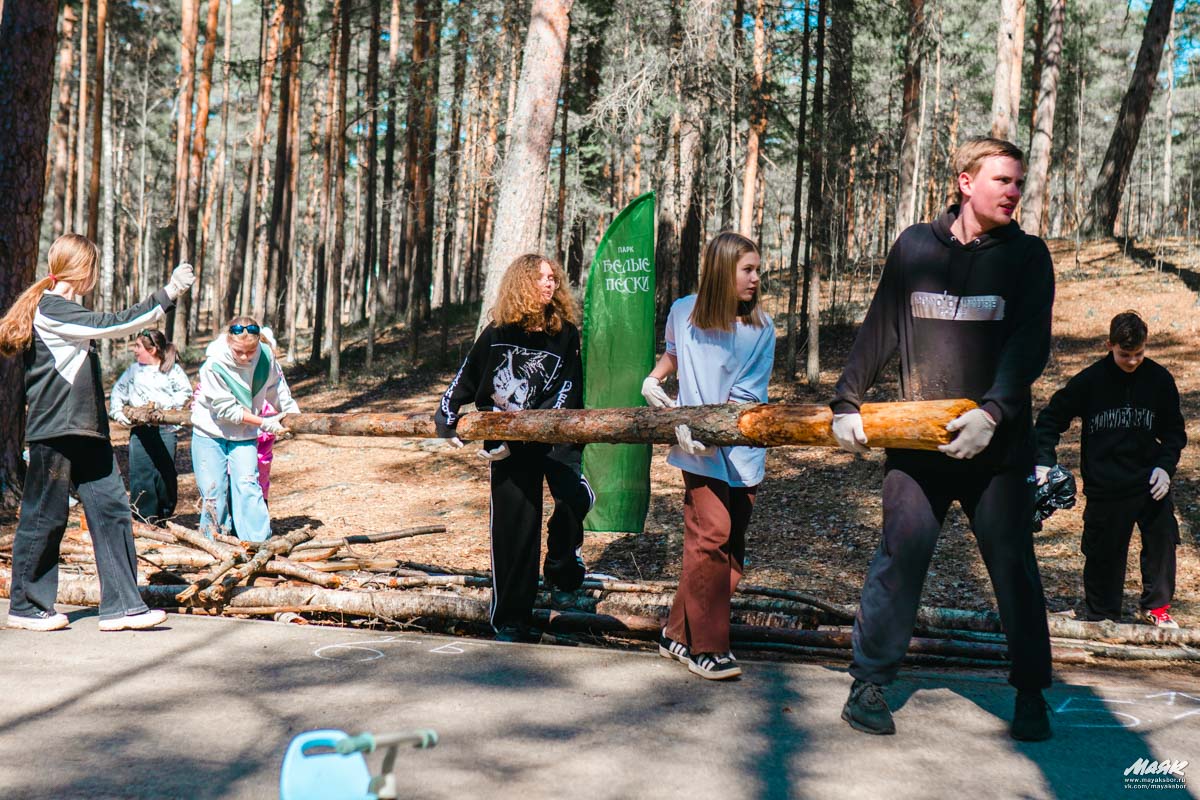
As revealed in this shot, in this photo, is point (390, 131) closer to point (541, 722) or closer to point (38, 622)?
point (38, 622)

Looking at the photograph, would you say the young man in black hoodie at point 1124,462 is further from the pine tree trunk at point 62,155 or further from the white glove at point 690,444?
the pine tree trunk at point 62,155

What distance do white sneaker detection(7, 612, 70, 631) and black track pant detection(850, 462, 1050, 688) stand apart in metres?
4.29

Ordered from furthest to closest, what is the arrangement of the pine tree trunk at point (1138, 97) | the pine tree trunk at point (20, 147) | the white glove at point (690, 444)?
the pine tree trunk at point (1138, 97) < the pine tree trunk at point (20, 147) < the white glove at point (690, 444)

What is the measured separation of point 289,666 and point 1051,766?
3352 millimetres

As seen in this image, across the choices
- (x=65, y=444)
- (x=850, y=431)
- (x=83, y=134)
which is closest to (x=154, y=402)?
(x=65, y=444)

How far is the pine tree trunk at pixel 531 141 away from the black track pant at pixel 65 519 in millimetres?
6937

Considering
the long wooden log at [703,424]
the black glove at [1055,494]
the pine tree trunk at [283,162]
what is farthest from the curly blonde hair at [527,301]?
the pine tree trunk at [283,162]

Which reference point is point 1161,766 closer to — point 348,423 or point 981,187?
point 981,187

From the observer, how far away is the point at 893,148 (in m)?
26.6

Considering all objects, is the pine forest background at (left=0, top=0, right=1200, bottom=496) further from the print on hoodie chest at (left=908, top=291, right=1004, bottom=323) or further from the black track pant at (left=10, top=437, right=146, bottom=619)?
the print on hoodie chest at (left=908, top=291, right=1004, bottom=323)

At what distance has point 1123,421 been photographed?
5.96 metres

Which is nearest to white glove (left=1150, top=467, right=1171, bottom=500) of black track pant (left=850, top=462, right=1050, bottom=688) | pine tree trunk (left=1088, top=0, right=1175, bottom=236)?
black track pant (left=850, top=462, right=1050, bottom=688)

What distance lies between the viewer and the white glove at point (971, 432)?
3.44 metres

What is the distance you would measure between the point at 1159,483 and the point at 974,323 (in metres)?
3.03
